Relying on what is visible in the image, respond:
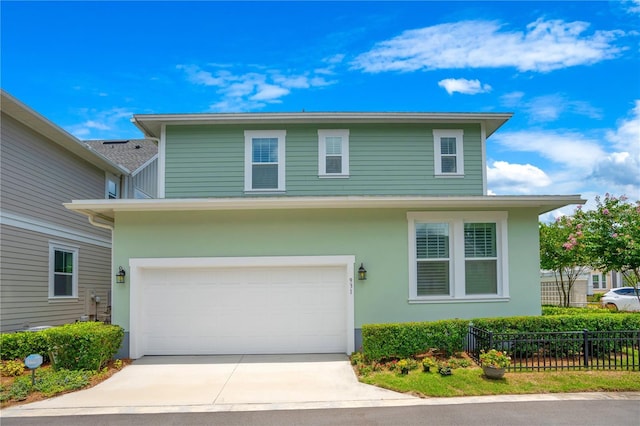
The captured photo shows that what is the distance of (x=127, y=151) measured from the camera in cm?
2056

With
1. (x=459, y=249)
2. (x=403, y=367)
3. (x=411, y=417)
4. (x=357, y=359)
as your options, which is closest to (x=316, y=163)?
(x=459, y=249)

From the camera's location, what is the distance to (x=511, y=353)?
9289 mm

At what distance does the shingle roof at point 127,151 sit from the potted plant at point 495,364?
1518 cm

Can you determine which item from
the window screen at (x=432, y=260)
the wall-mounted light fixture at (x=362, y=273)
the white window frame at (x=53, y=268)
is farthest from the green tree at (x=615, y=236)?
the white window frame at (x=53, y=268)

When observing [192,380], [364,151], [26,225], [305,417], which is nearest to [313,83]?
[364,151]

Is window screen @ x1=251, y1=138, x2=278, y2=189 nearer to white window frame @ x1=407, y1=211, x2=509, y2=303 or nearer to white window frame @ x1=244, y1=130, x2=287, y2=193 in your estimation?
white window frame @ x1=244, y1=130, x2=287, y2=193

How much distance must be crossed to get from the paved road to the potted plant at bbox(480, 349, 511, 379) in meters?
1.02

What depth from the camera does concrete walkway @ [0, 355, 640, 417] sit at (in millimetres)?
7123

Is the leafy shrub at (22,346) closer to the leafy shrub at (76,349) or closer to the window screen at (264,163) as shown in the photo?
the leafy shrub at (76,349)

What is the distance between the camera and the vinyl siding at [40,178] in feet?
40.6

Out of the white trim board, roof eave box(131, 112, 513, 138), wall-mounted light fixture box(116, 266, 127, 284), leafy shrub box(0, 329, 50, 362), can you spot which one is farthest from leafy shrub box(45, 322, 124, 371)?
roof eave box(131, 112, 513, 138)

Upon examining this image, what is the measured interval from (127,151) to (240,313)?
12.6 metres

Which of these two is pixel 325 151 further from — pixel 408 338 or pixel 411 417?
pixel 411 417

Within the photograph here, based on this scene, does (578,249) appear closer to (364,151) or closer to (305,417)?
(364,151)
